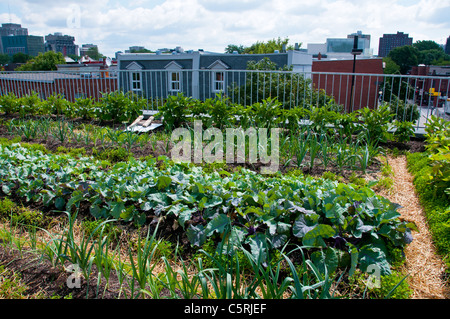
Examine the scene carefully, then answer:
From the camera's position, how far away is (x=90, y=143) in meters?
5.12

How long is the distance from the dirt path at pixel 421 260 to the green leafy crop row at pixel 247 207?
19cm

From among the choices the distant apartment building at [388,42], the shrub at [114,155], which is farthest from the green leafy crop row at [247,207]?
the distant apartment building at [388,42]

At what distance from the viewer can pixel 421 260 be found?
235 cm

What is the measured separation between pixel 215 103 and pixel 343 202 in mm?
3280

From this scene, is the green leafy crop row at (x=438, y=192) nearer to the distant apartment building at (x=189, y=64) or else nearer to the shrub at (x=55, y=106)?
the shrub at (x=55, y=106)

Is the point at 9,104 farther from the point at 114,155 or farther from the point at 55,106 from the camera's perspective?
the point at 114,155

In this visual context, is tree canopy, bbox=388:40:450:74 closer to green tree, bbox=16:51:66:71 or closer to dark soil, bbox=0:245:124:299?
green tree, bbox=16:51:66:71

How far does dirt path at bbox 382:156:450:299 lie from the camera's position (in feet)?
6.75

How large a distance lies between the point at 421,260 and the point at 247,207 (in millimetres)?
1280

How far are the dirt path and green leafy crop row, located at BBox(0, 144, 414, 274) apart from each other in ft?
0.63

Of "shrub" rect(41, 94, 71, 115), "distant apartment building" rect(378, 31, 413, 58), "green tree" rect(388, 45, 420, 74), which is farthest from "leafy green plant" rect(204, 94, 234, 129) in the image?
"distant apartment building" rect(378, 31, 413, 58)

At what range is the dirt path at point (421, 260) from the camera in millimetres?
2058

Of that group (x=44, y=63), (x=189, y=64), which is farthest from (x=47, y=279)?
(x=44, y=63)

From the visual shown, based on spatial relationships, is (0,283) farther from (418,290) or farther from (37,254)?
(418,290)
